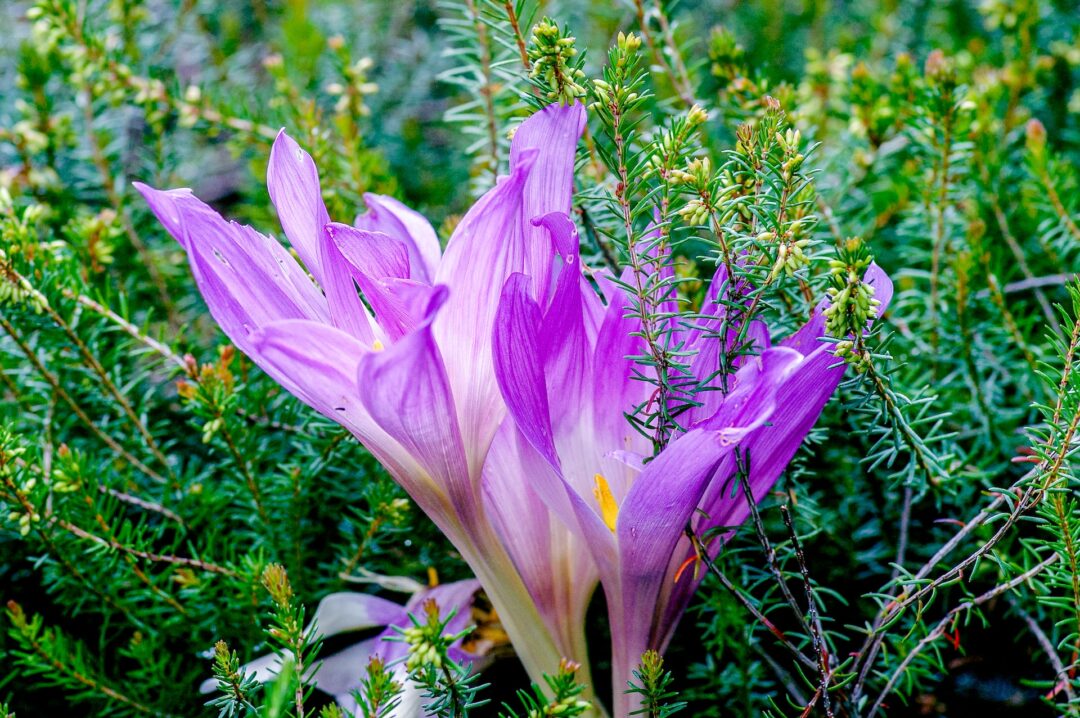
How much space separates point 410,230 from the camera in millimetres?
678

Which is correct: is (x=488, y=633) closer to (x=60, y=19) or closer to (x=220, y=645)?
(x=220, y=645)

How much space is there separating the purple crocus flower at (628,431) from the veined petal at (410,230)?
0.39 ft

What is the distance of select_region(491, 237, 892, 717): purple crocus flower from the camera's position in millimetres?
519

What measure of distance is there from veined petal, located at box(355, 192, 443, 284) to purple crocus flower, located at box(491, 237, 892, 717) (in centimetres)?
Answer: 12

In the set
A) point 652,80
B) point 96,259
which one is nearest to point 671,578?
point 96,259

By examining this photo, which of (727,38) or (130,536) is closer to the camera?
(130,536)

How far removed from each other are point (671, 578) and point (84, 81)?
92 cm

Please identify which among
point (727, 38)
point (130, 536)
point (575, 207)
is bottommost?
point (130, 536)

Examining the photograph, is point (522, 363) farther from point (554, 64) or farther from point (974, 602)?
point (974, 602)

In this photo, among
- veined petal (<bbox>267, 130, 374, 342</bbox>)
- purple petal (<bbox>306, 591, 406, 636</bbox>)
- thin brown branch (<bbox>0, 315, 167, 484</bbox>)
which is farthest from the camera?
thin brown branch (<bbox>0, 315, 167, 484</bbox>)

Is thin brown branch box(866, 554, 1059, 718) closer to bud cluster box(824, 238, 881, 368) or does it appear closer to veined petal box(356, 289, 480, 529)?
bud cluster box(824, 238, 881, 368)

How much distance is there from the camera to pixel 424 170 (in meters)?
1.47

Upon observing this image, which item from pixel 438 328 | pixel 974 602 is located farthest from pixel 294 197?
pixel 974 602

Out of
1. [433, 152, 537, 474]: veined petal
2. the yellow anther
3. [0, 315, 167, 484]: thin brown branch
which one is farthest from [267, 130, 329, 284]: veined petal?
[0, 315, 167, 484]: thin brown branch
